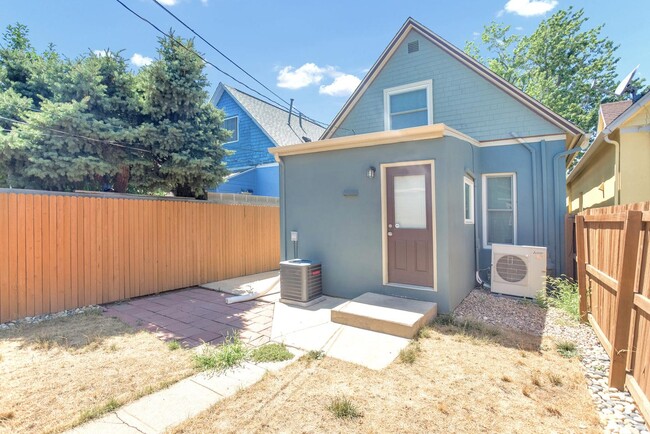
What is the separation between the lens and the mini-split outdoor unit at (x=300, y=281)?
17.8 feet

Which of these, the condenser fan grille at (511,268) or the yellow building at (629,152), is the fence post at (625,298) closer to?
the condenser fan grille at (511,268)

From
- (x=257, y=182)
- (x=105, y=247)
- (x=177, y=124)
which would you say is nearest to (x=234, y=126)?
(x=257, y=182)

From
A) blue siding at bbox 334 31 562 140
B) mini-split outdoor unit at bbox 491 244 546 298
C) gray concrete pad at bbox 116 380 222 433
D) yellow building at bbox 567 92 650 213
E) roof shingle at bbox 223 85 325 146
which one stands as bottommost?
gray concrete pad at bbox 116 380 222 433

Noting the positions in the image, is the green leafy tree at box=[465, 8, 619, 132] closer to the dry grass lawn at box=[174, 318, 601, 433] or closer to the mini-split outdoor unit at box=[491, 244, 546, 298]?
the mini-split outdoor unit at box=[491, 244, 546, 298]

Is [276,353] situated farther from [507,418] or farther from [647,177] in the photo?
[647,177]

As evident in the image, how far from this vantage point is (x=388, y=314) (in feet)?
14.0

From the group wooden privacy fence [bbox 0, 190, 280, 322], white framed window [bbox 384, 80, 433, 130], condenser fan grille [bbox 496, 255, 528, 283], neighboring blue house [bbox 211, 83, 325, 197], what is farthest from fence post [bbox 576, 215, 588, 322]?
neighboring blue house [bbox 211, 83, 325, 197]

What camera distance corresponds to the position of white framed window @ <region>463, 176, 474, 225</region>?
5.84 m

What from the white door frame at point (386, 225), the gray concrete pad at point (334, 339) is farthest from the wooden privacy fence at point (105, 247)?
the white door frame at point (386, 225)

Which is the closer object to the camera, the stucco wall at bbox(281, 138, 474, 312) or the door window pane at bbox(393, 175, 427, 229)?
the stucco wall at bbox(281, 138, 474, 312)

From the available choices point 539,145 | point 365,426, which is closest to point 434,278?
point 365,426

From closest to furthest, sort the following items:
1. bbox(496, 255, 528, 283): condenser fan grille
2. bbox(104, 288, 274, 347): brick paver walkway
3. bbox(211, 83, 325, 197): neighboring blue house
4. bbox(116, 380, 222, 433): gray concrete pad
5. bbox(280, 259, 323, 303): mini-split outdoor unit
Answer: bbox(116, 380, 222, 433): gray concrete pad < bbox(104, 288, 274, 347): brick paver walkway < bbox(280, 259, 323, 303): mini-split outdoor unit < bbox(496, 255, 528, 283): condenser fan grille < bbox(211, 83, 325, 197): neighboring blue house

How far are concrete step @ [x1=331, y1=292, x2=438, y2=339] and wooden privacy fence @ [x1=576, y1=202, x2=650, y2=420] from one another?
1.86 metres

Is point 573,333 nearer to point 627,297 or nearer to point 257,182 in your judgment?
point 627,297
